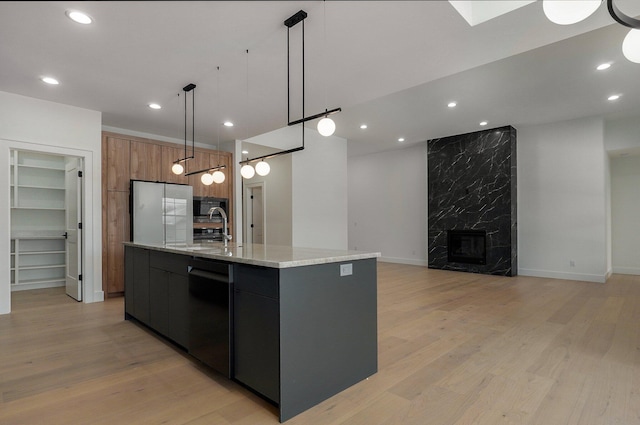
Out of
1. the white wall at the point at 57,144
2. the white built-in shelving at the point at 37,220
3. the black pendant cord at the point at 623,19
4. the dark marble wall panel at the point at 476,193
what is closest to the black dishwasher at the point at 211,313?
the black pendant cord at the point at 623,19

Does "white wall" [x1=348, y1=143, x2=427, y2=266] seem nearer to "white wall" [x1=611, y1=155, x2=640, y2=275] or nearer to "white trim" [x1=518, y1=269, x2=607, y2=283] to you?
"white trim" [x1=518, y1=269, x2=607, y2=283]

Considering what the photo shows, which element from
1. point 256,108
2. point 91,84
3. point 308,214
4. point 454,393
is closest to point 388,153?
point 308,214

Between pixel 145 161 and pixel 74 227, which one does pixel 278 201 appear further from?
pixel 74 227

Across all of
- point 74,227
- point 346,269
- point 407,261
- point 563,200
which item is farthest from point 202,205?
point 563,200

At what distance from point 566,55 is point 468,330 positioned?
3.26m

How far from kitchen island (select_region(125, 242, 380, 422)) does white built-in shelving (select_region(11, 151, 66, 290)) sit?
475 centimetres

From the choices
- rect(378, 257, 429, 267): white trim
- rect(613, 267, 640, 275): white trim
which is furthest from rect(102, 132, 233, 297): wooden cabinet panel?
rect(613, 267, 640, 275): white trim

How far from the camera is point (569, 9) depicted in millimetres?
1353

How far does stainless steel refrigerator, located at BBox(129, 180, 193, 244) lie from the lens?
5.18 meters

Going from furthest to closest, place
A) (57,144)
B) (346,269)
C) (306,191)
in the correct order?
(306,191) → (57,144) → (346,269)

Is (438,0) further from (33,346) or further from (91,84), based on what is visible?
(33,346)

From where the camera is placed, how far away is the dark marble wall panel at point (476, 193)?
263 inches

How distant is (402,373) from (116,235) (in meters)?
4.67

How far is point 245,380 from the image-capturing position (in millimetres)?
2170
